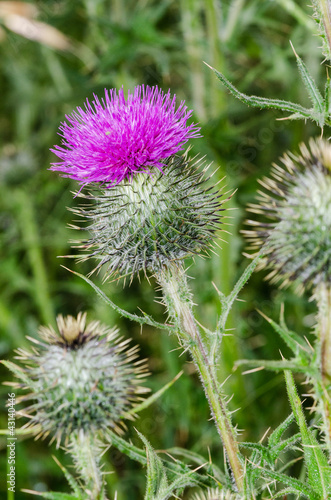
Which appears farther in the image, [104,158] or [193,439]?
[193,439]

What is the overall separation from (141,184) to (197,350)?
768 mm

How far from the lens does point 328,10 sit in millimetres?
2217

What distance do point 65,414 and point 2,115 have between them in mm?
6621

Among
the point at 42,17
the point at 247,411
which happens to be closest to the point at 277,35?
the point at 42,17

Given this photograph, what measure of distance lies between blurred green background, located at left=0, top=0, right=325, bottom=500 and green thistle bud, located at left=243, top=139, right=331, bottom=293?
61.9 inches

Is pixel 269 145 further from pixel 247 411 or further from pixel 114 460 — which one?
pixel 114 460

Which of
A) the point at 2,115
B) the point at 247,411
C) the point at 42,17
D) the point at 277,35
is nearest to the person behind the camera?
the point at 247,411

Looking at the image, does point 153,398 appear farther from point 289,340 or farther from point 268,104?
point 268,104

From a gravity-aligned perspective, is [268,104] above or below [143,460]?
above

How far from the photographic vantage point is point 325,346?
1976 mm

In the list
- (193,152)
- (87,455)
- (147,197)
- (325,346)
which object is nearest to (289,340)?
(325,346)

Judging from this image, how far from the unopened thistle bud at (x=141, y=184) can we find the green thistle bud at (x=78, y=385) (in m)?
0.41

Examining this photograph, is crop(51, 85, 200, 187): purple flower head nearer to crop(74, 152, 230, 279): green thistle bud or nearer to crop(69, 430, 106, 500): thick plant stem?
crop(74, 152, 230, 279): green thistle bud

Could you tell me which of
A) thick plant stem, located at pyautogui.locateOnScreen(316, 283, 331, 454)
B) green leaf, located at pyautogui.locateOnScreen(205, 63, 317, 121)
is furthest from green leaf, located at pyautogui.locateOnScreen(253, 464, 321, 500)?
green leaf, located at pyautogui.locateOnScreen(205, 63, 317, 121)
